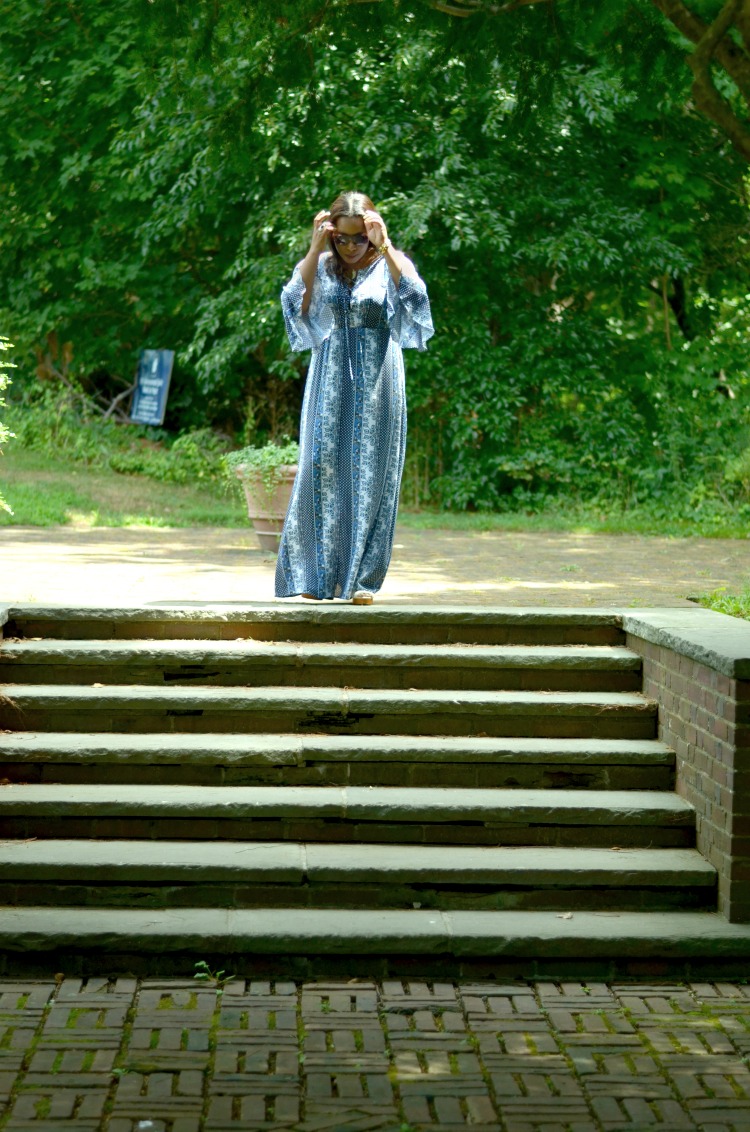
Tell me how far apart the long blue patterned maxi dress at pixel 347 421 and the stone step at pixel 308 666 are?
2.33 feet

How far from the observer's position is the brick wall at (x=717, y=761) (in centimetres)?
495

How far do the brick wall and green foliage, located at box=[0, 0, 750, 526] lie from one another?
9.28 m

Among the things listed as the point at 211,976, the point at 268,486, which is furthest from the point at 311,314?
the point at 268,486

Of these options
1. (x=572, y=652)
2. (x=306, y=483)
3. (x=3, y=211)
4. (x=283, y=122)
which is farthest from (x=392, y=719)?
(x=3, y=211)

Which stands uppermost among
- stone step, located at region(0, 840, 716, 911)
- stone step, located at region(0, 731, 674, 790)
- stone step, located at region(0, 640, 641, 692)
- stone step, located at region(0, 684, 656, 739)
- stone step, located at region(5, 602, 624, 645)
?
stone step, located at region(5, 602, 624, 645)

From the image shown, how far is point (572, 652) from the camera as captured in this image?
20.2 feet

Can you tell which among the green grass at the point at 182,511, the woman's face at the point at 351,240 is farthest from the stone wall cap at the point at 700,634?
the green grass at the point at 182,511

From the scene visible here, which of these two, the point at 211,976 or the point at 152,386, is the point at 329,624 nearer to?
the point at 211,976

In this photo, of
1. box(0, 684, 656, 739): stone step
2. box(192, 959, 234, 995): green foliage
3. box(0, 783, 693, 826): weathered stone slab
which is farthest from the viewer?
box(0, 684, 656, 739): stone step

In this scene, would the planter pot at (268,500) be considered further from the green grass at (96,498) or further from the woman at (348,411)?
the woman at (348,411)

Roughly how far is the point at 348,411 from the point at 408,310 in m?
0.53

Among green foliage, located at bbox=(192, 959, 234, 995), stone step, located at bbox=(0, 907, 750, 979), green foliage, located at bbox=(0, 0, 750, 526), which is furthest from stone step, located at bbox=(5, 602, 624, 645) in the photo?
green foliage, located at bbox=(0, 0, 750, 526)

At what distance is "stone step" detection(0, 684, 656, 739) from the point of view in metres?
5.77

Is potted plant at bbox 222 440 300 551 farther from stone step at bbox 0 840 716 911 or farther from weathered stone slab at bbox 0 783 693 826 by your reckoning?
stone step at bbox 0 840 716 911
